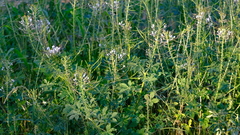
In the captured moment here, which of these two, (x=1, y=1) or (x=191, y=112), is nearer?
(x=191, y=112)

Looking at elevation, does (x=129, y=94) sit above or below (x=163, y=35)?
below

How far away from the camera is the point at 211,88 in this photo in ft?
10.8

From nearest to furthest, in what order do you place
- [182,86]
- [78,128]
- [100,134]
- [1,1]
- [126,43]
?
[100,134] < [78,128] < [182,86] < [126,43] < [1,1]

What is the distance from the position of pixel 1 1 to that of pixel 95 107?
72.6 inches

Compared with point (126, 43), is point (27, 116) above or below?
below

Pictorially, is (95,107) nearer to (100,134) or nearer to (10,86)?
(100,134)

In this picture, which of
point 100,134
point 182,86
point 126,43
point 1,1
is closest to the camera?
point 100,134

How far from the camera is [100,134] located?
2.58m

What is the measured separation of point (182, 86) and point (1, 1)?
81.6 inches

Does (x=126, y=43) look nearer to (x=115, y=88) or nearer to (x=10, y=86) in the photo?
(x=115, y=88)

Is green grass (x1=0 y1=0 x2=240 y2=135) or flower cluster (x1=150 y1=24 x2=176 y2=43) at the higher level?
flower cluster (x1=150 y1=24 x2=176 y2=43)

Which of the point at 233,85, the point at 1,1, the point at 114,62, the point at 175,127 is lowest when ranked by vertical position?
the point at 175,127

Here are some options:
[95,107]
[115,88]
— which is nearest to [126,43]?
[115,88]

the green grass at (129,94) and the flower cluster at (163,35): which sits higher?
the flower cluster at (163,35)
